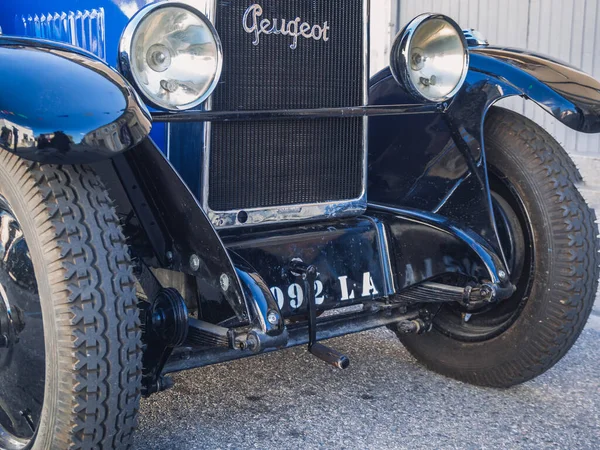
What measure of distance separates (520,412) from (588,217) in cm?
72

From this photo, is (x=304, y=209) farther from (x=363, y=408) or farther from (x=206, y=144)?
(x=363, y=408)

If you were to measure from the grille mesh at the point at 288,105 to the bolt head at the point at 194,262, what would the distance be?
305mm

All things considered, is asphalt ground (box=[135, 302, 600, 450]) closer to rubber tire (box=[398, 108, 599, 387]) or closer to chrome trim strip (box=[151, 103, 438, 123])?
rubber tire (box=[398, 108, 599, 387])

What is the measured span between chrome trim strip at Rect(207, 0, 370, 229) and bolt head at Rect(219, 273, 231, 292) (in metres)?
0.36

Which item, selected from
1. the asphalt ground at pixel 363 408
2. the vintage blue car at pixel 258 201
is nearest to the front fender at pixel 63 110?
the vintage blue car at pixel 258 201

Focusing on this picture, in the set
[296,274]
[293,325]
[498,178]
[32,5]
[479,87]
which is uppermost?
[32,5]

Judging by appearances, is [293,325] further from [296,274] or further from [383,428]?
[383,428]

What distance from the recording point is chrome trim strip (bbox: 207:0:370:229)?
267 cm

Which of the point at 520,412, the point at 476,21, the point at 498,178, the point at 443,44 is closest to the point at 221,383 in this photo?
the point at 520,412

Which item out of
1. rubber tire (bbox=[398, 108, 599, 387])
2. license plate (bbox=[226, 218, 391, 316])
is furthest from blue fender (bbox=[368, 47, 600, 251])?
license plate (bbox=[226, 218, 391, 316])

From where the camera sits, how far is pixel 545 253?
291cm

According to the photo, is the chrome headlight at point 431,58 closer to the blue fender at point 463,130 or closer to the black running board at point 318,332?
the blue fender at point 463,130

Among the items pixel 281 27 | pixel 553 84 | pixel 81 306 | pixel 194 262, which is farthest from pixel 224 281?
pixel 553 84

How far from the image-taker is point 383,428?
9.09 feet
